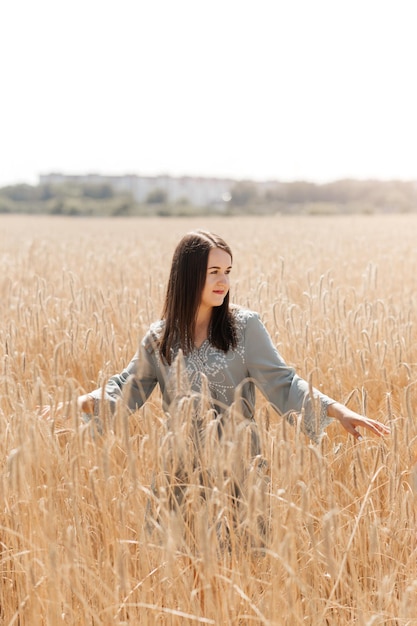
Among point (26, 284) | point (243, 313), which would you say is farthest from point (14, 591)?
point (26, 284)

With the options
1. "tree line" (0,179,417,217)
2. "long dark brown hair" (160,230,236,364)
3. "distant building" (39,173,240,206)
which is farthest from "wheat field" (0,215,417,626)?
"distant building" (39,173,240,206)

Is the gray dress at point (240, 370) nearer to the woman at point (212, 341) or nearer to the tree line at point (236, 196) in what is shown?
the woman at point (212, 341)

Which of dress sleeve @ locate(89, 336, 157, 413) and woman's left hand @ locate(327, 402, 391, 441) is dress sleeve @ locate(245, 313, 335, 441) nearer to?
woman's left hand @ locate(327, 402, 391, 441)

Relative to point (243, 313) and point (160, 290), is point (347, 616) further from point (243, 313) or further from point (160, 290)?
point (160, 290)

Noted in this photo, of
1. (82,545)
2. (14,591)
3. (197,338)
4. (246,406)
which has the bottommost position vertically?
(14,591)

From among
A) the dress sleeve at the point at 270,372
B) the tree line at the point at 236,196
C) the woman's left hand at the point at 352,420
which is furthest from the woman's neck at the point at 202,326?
the tree line at the point at 236,196

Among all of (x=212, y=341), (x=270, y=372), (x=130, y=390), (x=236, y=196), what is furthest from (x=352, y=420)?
(x=236, y=196)

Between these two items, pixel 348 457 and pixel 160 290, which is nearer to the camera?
pixel 348 457

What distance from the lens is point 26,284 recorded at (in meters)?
5.95

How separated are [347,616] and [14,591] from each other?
0.84 m

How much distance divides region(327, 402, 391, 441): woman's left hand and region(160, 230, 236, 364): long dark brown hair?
1.28ft

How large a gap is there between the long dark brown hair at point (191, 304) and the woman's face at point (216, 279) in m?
0.01

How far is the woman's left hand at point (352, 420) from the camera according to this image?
1.84 metres

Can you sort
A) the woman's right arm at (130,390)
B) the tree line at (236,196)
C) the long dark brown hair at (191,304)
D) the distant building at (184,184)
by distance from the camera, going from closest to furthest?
the woman's right arm at (130,390) < the long dark brown hair at (191,304) < the tree line at (236,196) < the distant building at (184,184)
